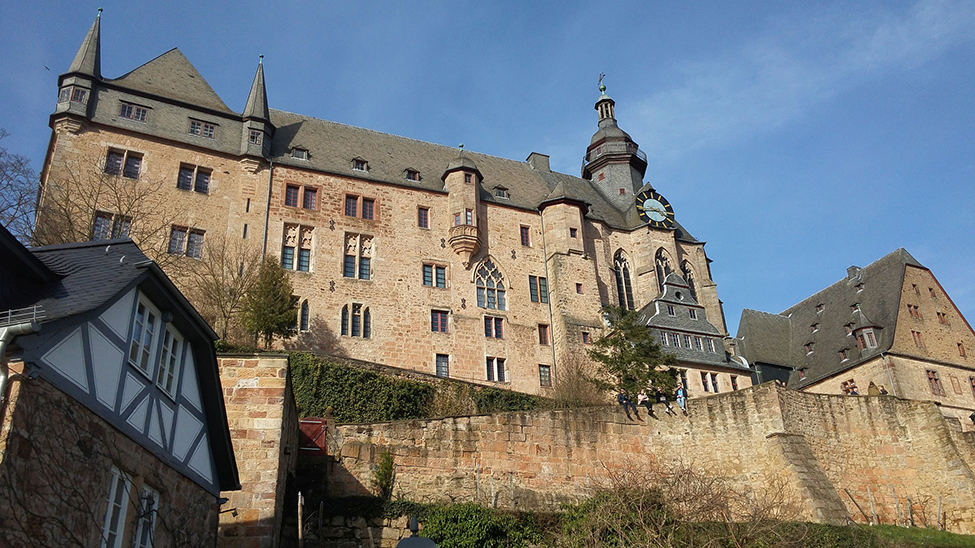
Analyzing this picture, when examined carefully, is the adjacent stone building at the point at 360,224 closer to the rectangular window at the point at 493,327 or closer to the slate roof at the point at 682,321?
the rectangular window at the point at 493,327

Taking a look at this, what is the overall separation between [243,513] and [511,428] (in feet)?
30.1

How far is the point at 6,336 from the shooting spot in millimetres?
7180

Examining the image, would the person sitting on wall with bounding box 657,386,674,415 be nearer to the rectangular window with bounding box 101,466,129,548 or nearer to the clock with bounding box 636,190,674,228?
the rectangular window with bounding box 101,466,129,548

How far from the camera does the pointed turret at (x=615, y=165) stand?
4788 centimetres

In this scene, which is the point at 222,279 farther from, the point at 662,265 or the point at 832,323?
the point at 832,323

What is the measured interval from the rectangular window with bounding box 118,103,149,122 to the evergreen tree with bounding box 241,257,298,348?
942cm

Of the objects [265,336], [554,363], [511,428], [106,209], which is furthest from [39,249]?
[554,363]

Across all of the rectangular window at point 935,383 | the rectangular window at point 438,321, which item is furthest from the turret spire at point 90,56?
the rectangular window at point 935,383

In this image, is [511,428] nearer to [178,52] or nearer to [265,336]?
[265,336]

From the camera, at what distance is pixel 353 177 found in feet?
122

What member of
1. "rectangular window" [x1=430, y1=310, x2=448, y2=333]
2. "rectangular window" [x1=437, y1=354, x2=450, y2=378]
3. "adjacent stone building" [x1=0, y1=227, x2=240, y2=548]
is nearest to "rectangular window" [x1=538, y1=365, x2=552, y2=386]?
"rectangular window" [x1=437, y1=354, x2=450, y2=378]

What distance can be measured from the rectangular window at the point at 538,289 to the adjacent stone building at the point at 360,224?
0.08 m

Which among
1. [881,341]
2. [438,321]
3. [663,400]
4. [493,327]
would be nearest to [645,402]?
[663,400]

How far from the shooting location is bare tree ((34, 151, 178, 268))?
28.1 m
